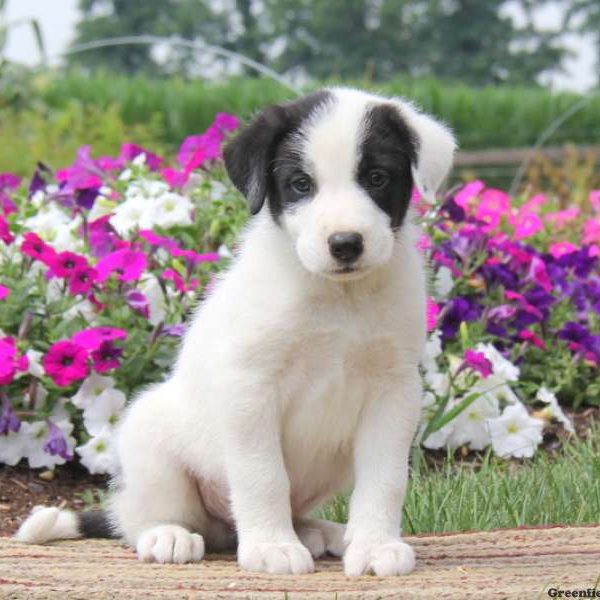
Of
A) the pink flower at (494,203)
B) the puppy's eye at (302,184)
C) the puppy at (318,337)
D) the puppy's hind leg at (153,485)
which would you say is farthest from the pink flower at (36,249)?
the pink flower at (494,203)

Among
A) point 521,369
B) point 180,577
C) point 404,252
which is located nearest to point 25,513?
point 180,577

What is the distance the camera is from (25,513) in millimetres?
4645

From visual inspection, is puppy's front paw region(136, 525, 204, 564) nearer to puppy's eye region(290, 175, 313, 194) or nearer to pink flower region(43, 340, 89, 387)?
puppy's eye region(290, 175, 313, 194)

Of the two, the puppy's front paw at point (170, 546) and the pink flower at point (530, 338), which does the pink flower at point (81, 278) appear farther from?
the pink flower at point (530, 338)

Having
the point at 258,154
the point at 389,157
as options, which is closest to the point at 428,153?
the point at 389,157

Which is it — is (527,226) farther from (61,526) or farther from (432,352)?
(61,526)

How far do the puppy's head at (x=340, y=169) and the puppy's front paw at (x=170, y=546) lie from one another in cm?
89

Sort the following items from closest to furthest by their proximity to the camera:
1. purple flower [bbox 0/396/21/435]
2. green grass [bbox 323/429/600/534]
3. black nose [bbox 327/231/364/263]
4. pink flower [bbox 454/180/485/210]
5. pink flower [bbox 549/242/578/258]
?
1. black nose [bbox 327/231/364/263]
2. green grass [bbox 323/429/600/534]
3. purple flower [bbox 0/396/21/435]
4. pink flower [bbox 549/242/578/258]
5. pink flower [bbox 454/180/485/210]

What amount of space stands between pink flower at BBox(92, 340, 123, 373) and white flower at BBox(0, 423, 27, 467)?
43cm

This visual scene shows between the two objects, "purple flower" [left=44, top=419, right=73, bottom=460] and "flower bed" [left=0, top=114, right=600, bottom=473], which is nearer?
"purple flower" [left=44, top=419, right=73, bottom=460]

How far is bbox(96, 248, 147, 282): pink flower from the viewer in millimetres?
4926

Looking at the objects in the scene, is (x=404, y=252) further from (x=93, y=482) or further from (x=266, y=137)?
(x=93, y=482)

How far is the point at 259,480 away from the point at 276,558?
8.1 inches

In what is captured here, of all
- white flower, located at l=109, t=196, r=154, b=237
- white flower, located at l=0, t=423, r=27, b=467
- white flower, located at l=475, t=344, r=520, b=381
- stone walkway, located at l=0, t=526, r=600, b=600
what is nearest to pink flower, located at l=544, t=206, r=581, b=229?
white flower, located at l=475, t=344, r=520, b=381
